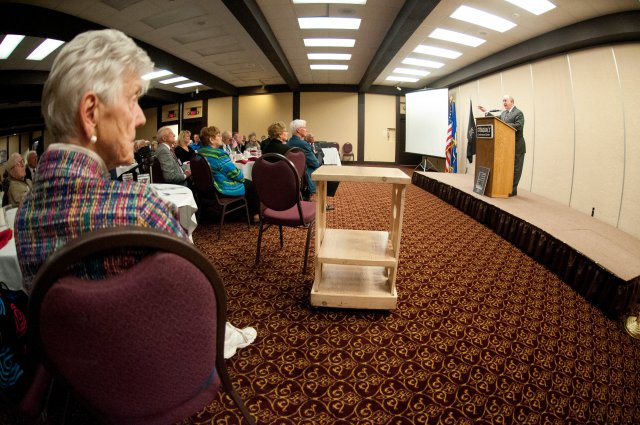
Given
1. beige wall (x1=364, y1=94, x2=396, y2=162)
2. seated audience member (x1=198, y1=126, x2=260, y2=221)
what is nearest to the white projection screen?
beige wall (x1=364, y1=94, x2=396, y2=162)

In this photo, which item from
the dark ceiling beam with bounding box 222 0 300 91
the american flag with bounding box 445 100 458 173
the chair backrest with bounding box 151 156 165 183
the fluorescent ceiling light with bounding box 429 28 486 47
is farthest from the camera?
the american flag with bounding box 445 100 458 173

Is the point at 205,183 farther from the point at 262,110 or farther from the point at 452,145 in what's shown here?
the point at 262,110

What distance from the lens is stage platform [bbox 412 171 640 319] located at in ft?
6.49

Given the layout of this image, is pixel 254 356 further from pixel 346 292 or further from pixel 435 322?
pixel 435 322

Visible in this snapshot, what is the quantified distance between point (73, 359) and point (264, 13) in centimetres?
606

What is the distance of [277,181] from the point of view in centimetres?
224

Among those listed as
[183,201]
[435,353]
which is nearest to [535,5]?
[435,353]

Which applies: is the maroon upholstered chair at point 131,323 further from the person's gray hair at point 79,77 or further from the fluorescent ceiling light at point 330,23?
the fluorescent ceiling light at point 330,23

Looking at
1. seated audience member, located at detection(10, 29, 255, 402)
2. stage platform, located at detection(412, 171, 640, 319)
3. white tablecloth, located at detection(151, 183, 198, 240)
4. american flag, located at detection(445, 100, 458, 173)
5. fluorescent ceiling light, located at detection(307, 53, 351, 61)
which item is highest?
fluorescent ceiling light, located at detection(307, 53, 351, 61)

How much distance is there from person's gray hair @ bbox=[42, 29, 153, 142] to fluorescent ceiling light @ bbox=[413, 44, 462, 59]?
7266 millimetres

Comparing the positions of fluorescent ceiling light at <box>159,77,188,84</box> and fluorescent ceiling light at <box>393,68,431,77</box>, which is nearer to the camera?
fluorescent ceiling light at <box>393,68,431,77</box>

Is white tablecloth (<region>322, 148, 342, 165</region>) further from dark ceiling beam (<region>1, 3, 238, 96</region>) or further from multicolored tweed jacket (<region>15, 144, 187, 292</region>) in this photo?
multicolored tweed jacket (<region>15, 144, 187, 292</region>)

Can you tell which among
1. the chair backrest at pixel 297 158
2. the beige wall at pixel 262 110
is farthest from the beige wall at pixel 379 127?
the chair backrest at pixel 297 158

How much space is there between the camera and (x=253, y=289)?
7.26 ft
